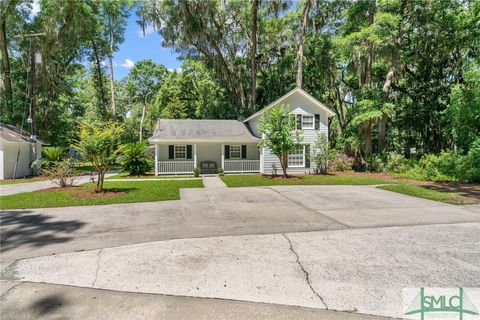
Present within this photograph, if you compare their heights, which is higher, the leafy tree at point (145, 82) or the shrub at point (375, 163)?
the leafy tree at point (145, 82)

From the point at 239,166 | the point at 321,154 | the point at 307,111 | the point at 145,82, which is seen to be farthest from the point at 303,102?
the point at 145,82

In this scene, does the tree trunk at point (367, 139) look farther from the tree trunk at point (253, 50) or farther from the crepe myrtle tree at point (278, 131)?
the tree trunk at point (253, 50)

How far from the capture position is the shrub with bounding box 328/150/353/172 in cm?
1930

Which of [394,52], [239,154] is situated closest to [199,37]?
[239,154]

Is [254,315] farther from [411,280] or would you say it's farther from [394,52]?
[394,52]

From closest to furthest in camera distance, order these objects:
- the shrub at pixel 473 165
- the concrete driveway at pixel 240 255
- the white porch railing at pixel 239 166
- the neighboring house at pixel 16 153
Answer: the concrete driveway at pixel 240 255, the shrub at pixel 473 165, the neighboring house at pixel 16 153, the white porch railing at pixel 239 166

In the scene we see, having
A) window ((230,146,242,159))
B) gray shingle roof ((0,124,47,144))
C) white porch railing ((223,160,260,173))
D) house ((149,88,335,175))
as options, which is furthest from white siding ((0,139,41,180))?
window ((230,146,242,159))

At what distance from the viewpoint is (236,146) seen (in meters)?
19.3

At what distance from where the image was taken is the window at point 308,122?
744 inches

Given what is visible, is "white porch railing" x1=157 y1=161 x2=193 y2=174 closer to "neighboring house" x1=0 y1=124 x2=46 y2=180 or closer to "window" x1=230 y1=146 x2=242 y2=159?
"window" x1=230 y1=146 x2=242 y2=159

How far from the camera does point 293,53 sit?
82.9 feet

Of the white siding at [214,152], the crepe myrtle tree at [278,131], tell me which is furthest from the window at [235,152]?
the crepe myrtle tree at [278,131]

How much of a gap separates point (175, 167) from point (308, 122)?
1000cm

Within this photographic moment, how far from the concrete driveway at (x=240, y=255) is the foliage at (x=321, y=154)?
34.8 feet
